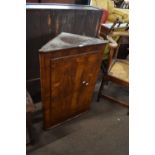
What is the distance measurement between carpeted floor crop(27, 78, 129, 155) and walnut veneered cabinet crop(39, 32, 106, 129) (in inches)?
3.7

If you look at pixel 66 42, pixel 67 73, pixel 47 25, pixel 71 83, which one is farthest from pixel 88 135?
pixel 47 25

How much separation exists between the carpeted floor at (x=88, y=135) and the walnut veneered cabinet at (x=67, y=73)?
0.31 ft

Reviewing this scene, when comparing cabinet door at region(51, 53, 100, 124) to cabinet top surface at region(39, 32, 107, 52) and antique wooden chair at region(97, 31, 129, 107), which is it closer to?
cabinet top surface at region(39, 32, 107, 52)

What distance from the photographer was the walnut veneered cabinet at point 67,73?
1.44 m

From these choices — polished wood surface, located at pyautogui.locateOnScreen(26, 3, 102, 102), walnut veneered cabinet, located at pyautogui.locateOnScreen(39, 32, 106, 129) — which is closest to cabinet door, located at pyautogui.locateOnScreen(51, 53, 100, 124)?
walnut veneered cabinet, located at pyautogui.locateOnScreen(39, 32, 106, 129)

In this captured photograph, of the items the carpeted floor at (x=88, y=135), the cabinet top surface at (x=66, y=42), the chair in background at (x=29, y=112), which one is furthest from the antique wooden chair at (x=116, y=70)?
the chair in background at (x=29, y=112)

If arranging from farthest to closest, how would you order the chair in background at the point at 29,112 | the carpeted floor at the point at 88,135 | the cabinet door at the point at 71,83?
1. the carpeted floor at the point at 88,135
2. the cabinet door at the point at 71,83
3. the chair in background at the point at 29,112

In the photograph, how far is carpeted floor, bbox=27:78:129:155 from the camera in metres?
1.63

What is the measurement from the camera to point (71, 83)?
166 centimetres

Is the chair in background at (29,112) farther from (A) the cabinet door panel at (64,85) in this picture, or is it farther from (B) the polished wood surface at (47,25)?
(B) the polished wood surface at (47,25)

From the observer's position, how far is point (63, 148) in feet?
5.37
